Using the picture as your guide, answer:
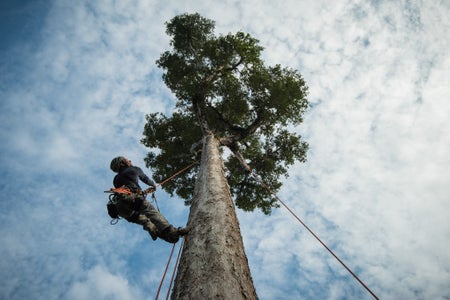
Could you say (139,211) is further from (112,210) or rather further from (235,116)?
(235,116)

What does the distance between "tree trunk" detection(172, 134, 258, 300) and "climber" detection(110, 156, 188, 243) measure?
39 centimetres

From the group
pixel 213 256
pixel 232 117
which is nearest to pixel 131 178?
pixel 213 256

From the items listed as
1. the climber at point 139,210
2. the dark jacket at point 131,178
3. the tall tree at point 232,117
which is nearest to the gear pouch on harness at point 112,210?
the climber at point 139,210

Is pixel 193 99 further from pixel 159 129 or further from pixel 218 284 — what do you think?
pixel 218 284

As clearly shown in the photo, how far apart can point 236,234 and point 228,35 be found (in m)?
10.4

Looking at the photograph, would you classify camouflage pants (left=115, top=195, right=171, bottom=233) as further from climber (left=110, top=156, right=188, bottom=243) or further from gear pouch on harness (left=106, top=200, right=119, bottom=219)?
gear pouch on harness (left=106, top=200, right=119, bottom=219)

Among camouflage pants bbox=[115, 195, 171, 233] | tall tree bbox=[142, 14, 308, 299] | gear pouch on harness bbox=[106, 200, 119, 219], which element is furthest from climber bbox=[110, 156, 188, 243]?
tall tree bbox=[142, 14, 308, 299]

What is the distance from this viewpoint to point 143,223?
404cm

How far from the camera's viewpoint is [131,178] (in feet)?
14.6

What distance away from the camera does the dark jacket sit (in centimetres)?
440

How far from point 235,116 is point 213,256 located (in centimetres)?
983

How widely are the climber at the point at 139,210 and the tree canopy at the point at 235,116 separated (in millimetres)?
5885

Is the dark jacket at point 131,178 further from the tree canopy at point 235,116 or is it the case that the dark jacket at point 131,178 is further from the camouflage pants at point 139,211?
the tree canopy at point 235,116

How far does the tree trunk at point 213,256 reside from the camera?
Answer: 2.07 meters
